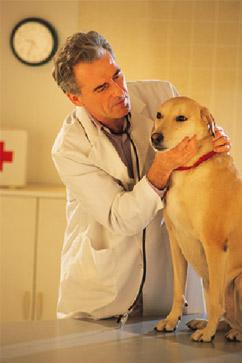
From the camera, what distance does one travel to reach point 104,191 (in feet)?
5.94

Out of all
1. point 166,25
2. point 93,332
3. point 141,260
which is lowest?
point 93,332

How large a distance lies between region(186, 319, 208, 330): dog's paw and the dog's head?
46cm

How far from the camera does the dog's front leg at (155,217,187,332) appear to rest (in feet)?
5.62

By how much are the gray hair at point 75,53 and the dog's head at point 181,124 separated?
31cm

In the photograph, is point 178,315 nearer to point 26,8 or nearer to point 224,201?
point 224,201

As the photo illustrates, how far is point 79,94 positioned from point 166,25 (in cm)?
198

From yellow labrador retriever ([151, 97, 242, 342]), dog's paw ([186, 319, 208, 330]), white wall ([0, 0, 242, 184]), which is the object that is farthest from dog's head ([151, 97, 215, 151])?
white wall ([0, 0, 242, 184])

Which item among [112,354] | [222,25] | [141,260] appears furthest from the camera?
[222,25]

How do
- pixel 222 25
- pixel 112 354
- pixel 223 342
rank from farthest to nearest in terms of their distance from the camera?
pixel 222 25 < pixel 223 342 < pixel 112 354

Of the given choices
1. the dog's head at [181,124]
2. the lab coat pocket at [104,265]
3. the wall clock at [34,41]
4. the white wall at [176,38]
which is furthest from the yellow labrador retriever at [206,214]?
the wall clock at [34,41]

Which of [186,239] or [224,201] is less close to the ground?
[224,201]

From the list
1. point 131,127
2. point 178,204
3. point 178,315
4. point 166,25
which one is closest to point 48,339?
point 178,315

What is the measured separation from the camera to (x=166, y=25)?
3762mm

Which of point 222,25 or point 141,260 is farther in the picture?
point 222,25
